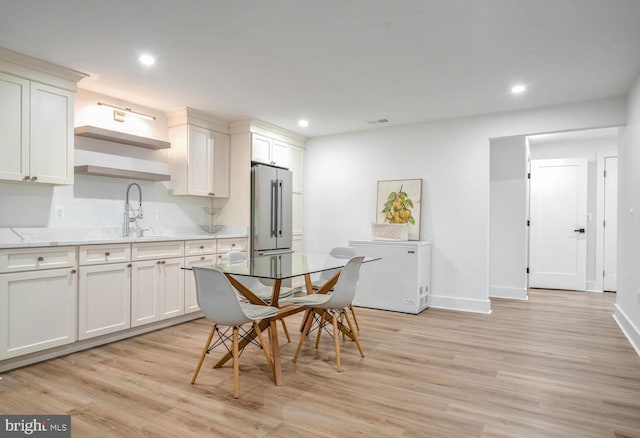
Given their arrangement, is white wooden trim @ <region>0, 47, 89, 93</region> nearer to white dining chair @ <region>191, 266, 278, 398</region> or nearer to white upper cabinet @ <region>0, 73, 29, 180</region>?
white upper cabinet @ <region>0, 73, 29, 180</region>

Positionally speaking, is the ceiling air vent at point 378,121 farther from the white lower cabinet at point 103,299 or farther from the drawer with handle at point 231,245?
the white lower cabinet at point 103,299

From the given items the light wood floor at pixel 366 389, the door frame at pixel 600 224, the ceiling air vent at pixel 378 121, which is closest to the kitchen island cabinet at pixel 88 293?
the light wood floor at pixel 366 389

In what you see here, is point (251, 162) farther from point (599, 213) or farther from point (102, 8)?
point (599, 213)

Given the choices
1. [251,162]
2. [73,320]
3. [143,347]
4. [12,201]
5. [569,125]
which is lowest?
[143,347]

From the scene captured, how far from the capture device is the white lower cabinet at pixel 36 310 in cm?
284

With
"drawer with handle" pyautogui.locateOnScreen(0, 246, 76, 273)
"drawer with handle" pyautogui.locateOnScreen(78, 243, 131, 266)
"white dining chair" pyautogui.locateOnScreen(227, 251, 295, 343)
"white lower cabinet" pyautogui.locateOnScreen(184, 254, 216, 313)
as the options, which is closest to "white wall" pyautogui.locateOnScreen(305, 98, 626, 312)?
"white lower cabinet" pyautogui.locateOnScreen(184, 254, 216, 313)

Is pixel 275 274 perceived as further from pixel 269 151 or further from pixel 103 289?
pixel 269 151

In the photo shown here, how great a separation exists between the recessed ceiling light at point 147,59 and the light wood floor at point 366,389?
2.43 metres

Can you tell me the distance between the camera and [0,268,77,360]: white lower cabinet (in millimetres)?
2842

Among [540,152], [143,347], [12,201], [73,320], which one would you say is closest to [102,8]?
[12,201]

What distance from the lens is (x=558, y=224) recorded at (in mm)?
6613

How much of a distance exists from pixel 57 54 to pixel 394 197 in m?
Result: 4.03

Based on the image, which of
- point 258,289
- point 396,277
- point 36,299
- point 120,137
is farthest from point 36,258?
point 396,277

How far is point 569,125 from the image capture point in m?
4.37
